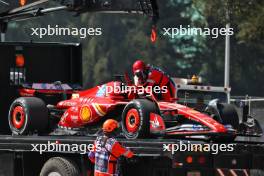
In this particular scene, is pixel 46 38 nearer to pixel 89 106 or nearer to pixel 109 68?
pixel 109 68

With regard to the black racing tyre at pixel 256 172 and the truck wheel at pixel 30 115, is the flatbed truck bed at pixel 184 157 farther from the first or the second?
the truck wheel at pixel 30 115

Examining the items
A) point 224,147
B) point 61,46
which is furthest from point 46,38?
point 224,147

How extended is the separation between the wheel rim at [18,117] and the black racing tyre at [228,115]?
10.4ft

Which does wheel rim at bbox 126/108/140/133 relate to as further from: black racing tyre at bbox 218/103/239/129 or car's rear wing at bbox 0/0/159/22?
car's rear wing at bbox 0/0/159/22

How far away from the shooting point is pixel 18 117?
14336 millimetres

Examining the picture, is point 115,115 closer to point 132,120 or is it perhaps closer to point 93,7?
point 132,120

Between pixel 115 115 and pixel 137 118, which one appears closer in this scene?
pixel 137 118

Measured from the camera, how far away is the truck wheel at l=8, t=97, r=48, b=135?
13992 millimetres

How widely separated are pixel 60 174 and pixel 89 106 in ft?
4.67

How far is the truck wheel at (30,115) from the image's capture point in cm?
1399

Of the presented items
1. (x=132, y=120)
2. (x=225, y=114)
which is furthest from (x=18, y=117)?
(x=225, y=114)

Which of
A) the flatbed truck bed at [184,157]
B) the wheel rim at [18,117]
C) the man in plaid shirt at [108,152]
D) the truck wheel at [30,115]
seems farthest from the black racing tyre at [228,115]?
the wheel rim at [18,117]

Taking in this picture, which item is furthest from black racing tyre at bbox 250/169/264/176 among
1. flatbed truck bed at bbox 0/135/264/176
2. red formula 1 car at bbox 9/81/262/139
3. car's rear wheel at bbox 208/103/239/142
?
car's rear wheel at bbox 208/103/239/142

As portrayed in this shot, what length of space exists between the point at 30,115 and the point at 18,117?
0.42m
